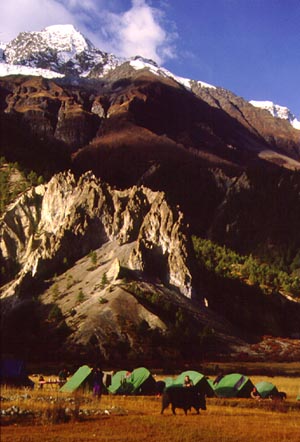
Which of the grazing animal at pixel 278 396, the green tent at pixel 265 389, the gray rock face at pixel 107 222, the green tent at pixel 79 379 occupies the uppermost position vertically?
the gray rock face at pixel 107 222

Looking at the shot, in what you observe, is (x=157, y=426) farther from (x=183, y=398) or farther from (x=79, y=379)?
(x=79, y=379)

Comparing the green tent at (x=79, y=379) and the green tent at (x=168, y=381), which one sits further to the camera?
the green tent at (x=168, y=381)

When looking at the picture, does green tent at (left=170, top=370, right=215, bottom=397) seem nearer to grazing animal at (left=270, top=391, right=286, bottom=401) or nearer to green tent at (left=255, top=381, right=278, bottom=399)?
green tent at (left=255, top=381, right=278, bottom=399)

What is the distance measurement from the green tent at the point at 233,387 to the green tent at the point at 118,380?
4.31 metres

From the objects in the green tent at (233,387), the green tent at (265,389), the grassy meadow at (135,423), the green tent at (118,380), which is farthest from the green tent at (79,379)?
the green tent at (265,389)

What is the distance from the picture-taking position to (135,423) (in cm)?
1594

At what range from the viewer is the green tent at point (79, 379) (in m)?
22.4

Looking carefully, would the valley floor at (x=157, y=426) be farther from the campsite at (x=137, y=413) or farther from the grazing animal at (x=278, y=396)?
the grazing animal at (x=278, y=396)

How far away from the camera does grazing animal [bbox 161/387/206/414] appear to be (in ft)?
60.5

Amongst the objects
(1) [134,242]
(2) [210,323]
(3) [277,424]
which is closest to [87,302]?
(2) [210,323]

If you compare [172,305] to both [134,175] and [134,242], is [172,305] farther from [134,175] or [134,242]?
A: [134,175]

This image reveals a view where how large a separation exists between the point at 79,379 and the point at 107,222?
4093 cm

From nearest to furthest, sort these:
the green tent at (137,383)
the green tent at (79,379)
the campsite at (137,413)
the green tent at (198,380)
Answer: the campsite at (137,413) → the green tent at (79,379) → the green tent at (198,380) → the green tent at (137,383)

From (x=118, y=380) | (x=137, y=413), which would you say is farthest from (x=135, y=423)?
(x=118, y=380)
